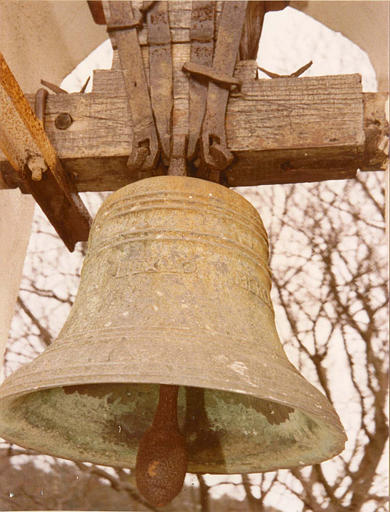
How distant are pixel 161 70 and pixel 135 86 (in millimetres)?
80

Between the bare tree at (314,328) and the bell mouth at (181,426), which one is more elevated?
the bare tree at (314,328)

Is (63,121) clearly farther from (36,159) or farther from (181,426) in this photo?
(181,426)

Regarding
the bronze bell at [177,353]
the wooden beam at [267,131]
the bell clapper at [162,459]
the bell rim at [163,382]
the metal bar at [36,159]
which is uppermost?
the wooden beam at [267,131]

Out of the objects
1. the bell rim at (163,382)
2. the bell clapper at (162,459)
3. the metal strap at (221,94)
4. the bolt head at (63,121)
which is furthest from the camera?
the bolt head at (63,121)

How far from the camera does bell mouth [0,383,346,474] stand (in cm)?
128

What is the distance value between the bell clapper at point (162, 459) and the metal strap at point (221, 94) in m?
0.56

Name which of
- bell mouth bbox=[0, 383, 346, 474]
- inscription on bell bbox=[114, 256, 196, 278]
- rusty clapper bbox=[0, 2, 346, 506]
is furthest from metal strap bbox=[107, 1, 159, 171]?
bell mouth bbox=[0, 383, 346, 474]

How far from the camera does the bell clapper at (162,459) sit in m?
1.14

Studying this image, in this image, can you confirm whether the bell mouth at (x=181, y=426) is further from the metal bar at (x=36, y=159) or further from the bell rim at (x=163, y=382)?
the metal bar at (x=36, y=159)

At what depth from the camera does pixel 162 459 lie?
3.82 ft

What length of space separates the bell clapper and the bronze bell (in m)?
0.18

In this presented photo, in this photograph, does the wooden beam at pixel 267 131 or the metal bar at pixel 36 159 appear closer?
the metal bar at pixel 36 159

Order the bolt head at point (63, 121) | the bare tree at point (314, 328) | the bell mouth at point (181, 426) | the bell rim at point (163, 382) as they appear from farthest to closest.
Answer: the bare tree at point (314, 328) → the bolt head at point (63, 121) → the bell mouth at point (181, 426) → the bell rim at point (163, 382)

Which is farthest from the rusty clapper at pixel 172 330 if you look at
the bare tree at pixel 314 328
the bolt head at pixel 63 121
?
the bare tree at pixel 314 328
